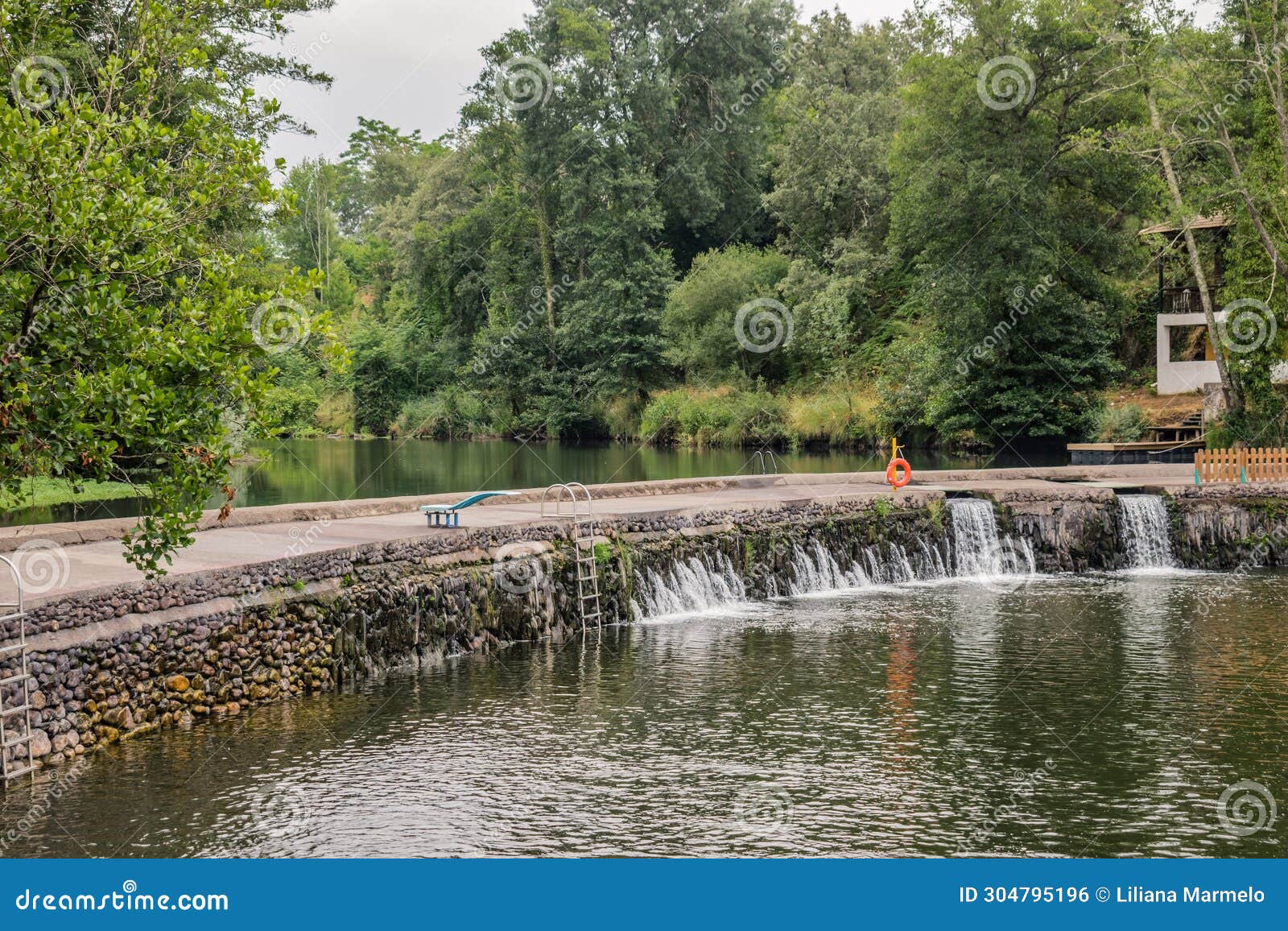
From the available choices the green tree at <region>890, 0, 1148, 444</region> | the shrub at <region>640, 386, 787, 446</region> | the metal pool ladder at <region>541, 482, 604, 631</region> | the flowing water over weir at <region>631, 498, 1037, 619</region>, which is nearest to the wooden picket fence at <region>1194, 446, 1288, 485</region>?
the flowing water over weir at <region>631, 498, 1037, 619</region>

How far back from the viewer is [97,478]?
37.5 feet

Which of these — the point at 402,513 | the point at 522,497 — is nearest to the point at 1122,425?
the point at 522,497

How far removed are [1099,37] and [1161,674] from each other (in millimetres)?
27232

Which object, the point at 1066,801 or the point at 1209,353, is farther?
the point at 1209,353

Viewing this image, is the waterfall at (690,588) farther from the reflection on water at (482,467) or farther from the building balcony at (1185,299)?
the building balcony at (1185,299)

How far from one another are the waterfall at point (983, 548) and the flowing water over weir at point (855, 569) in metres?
0.02

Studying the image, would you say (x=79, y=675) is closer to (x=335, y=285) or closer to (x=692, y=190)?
(x=692, y=190)

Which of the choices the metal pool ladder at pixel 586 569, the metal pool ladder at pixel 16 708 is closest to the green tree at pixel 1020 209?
the metal pool ladder at pixel 586 569

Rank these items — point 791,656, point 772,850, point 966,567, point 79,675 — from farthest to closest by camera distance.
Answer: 1. point 966,567
2. point 791,656
3. point 79,675
4. point 772,850

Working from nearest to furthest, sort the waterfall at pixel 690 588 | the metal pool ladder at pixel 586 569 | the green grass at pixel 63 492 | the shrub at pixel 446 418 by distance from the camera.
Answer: the metal pool ladder at pixel 586 569, the waterfall at pixel 690 588, the green grass at pixel 63 492, the shrub at pixel 446 418

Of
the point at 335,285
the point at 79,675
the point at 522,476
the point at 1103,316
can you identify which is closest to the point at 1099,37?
the point at 1103,316

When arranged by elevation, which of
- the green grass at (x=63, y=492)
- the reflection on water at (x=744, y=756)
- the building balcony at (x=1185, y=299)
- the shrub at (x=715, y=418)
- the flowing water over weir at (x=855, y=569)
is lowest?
the reflection on water at (x=744, y=756)

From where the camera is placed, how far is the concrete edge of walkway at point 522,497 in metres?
19.1

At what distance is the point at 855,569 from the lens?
24766mm
